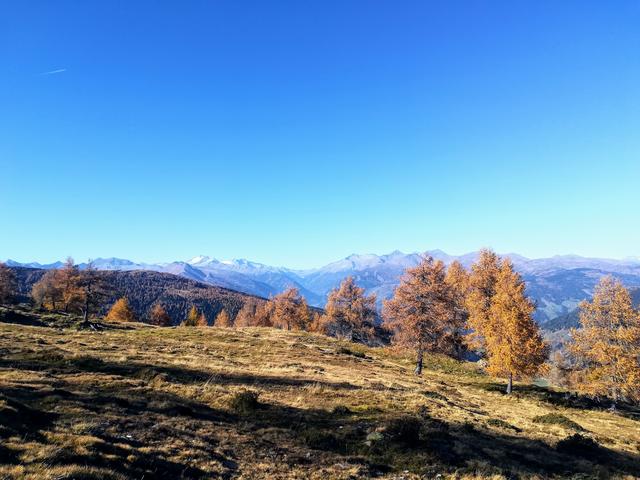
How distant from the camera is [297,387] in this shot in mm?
24672

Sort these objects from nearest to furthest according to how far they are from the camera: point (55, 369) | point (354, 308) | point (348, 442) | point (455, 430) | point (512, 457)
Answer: point (348, 442) < point (512, 457) < point (455, 430) < point (55, 369) < point (354, 308)

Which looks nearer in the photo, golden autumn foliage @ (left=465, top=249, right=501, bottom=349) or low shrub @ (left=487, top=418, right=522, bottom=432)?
low shrub @ (left=487, top=418, right=522, bottom=432)

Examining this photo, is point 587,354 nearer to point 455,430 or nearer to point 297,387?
point 455,430

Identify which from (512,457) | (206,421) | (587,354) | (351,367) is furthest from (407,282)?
(206,421)

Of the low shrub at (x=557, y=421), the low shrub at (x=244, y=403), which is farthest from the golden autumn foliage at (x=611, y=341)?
the low shrub at (x=244, y=403)

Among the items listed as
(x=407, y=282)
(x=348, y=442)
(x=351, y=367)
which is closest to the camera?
(x=348, y=442)

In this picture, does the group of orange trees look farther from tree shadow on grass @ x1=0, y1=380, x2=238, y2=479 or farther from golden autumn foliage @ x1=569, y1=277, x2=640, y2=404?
tree shadow on grass @ x1=0, y1=380, x2=238, y2=479

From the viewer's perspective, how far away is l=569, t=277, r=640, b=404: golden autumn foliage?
3522 centimetres

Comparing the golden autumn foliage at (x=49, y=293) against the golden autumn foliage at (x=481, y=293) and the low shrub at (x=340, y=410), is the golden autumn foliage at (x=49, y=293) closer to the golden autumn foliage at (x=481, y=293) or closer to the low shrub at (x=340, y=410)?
the low shrub at (x=340, y=410)

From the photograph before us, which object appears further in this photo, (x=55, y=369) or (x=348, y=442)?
(x=55, y=369)

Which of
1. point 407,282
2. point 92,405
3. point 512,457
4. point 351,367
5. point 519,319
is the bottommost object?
point 351,367

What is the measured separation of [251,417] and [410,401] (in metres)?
12.2

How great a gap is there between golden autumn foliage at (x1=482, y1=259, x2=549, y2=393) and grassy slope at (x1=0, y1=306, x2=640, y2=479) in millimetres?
5480

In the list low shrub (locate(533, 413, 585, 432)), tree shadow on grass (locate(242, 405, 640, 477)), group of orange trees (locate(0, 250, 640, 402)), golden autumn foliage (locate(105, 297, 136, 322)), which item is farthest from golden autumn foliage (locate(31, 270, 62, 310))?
low shrub (locate(533, 413, 585, 432))
